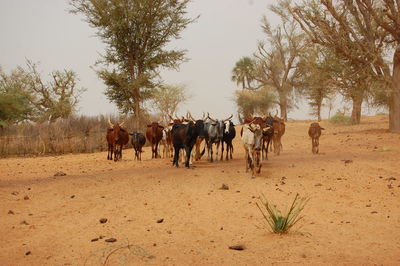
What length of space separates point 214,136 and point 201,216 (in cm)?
736

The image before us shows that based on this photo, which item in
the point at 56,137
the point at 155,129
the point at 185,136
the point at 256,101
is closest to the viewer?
the point at 185,136

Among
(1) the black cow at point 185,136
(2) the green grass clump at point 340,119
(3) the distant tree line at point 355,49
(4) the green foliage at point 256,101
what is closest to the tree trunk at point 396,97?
(3) the distant tree line at point 355,49

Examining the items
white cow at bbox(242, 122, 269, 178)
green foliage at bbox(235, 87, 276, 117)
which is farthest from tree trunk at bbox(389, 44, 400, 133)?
green foliage at bbox(235, 87, 276, 117)

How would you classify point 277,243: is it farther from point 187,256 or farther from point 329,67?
point 329,67

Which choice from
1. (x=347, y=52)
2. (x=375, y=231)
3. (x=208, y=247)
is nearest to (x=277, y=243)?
(x=208, y=247)

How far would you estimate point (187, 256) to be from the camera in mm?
5402

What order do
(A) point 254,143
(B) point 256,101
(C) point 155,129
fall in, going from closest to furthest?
(A) point 254,143 → (C) point 155,129 → (B) point 256,101

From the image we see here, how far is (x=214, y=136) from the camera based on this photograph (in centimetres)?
1451

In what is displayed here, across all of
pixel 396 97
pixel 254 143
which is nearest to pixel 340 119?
pixel 396 97

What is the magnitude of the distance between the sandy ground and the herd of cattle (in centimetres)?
73

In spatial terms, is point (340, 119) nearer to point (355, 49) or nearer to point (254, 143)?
point (355, 49)

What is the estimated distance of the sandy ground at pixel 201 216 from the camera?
546 cm

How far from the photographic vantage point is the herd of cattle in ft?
36.6

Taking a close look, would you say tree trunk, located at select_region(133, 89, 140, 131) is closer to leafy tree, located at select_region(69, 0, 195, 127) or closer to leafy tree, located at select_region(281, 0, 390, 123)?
leafy tree, located at select_region(69, 0, 195, 127)
